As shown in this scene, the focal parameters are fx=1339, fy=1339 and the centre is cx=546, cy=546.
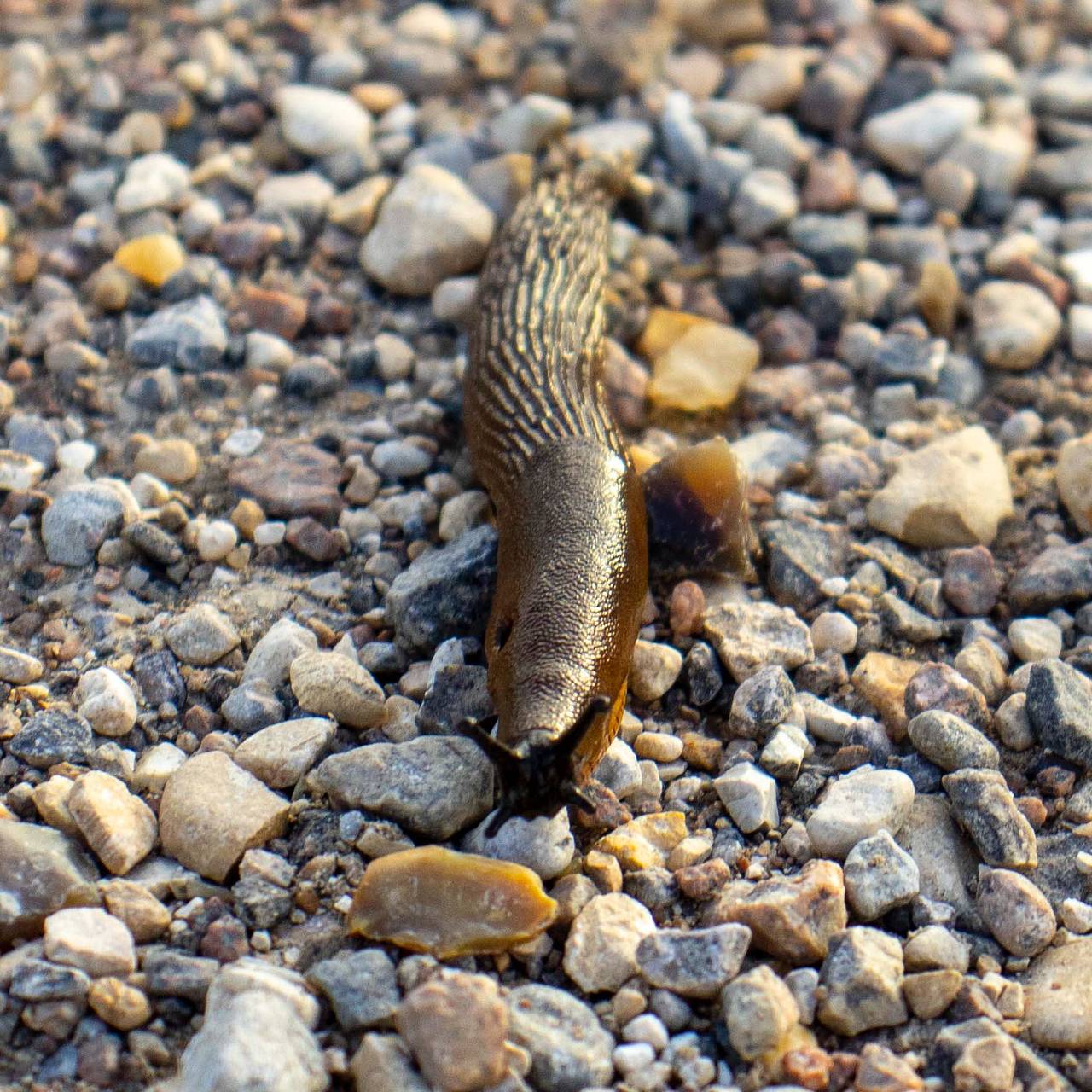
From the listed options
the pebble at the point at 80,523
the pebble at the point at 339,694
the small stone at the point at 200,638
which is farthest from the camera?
the pebble at the point at 80,523

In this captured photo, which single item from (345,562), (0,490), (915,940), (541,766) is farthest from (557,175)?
(915,940)

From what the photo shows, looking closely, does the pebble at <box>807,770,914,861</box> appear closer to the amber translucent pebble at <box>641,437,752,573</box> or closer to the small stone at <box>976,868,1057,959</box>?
the small stone at <box>976,868,1057,959</box>

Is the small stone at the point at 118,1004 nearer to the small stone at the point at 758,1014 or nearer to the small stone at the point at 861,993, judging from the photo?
the small stone at the point at 758,1014

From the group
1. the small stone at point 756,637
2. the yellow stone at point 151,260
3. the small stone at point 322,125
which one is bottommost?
the small stone at point 756,637

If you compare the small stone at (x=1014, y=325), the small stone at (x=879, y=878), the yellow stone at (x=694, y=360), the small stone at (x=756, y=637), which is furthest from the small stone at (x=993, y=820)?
the small stone at (x=1014, y=325)

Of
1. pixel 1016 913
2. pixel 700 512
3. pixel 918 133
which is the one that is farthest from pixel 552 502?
pixel 918 133

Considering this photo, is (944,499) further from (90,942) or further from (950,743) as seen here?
(90,942)

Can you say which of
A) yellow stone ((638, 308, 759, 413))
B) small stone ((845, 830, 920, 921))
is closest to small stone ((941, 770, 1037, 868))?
small stone ((845, 830, 920, 921))
